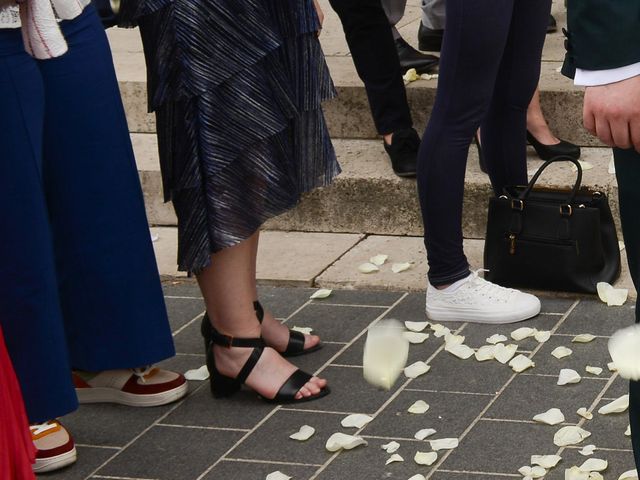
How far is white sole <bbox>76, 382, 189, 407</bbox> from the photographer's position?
12.1 feet

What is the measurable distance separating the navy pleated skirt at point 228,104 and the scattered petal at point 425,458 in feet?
2.52

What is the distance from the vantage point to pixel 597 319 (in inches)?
156

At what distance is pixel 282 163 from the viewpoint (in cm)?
356

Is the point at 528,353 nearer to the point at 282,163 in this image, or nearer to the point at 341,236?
the point at 282,163

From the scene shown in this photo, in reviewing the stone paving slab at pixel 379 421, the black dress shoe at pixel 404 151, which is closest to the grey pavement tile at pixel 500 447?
the stone paving slab at pixel 379 421

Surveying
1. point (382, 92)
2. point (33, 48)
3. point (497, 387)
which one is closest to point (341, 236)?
point (382, 92)

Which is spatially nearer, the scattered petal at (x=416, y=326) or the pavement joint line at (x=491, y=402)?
the pavement joint line at (x=491, y=402)

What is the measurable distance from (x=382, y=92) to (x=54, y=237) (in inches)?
69.9

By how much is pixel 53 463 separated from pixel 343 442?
755mm

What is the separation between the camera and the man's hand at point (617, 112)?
2.20 metres

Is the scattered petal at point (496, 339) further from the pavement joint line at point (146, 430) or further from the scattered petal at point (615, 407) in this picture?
the pavement joint line at point (146, 430)

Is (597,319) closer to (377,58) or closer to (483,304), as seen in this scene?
(483,304)

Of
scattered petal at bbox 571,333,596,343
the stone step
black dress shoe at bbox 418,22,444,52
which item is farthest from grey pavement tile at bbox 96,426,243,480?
black dress shoe at bbox 418,22,444,52

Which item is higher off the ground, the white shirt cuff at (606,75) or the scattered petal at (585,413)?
the white shirt cuff at (606,75)
